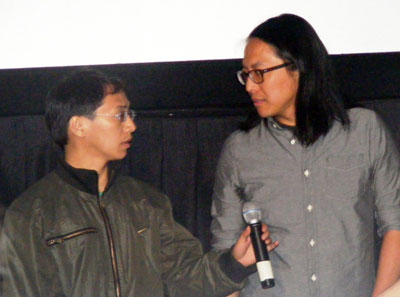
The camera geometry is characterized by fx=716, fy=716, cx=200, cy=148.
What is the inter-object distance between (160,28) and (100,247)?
0.77 metres

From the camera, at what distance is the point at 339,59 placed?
2.26 meters

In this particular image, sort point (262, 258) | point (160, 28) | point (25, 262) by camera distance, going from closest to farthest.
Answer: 1. point (262, 258)
2. point (25, 262)
3. point (160, 28)

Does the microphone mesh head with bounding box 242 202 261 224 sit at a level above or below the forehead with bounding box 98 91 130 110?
below

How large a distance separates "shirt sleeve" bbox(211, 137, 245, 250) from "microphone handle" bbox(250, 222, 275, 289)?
0.31m

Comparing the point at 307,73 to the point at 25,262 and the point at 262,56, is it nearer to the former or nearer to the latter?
the point at 262,56

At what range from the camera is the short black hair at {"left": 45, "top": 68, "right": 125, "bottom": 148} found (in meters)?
1.92

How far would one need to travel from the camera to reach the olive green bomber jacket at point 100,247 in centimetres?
176

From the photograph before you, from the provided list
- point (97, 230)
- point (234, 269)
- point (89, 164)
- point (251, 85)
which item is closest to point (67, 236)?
point (97, 230)

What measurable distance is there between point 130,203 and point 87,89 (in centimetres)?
33

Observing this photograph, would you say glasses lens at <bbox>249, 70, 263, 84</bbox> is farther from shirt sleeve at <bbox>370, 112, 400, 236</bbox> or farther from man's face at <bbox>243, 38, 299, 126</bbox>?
shirt sleeve at <bbox>370, 112, 400, 236</bbox>

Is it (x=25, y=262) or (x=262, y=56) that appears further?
(x=262, y=56)

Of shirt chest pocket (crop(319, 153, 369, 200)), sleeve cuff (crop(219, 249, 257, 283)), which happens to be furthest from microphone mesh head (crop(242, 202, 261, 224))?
shirt chest pocket (crop(319, 153, 369, 200))

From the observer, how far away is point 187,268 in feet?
6.21

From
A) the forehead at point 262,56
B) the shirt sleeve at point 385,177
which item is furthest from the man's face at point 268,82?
the shirt sleeve at point 385,177
